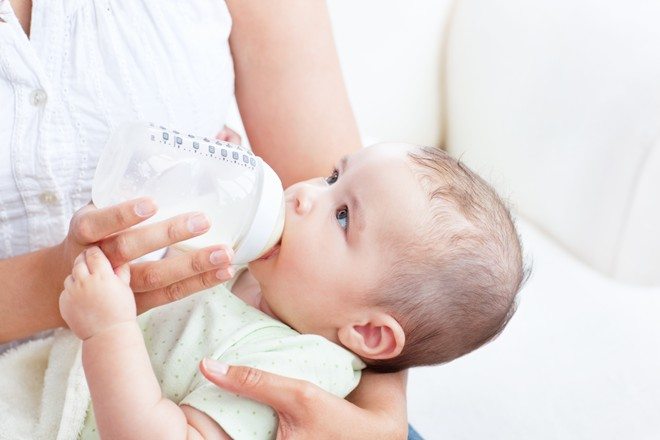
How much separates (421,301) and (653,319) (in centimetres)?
59

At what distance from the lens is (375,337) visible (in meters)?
1.00

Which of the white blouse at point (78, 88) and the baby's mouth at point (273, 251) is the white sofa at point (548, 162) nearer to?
the baby's mouth at point (273, 251)

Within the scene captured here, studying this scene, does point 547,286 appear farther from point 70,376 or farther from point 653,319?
point 70,376

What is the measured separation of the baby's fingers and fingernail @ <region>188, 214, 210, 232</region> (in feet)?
0.31

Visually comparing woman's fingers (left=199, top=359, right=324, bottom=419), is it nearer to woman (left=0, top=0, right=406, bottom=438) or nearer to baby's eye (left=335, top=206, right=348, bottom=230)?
woman (left=0, top=0, right=406, bottom=438)

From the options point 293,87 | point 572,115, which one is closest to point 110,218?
point 293,87

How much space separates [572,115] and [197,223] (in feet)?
3.37

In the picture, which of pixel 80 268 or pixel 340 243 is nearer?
pixel 80 268

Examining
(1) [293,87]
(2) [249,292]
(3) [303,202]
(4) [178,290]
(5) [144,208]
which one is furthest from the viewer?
(1) [293,87]

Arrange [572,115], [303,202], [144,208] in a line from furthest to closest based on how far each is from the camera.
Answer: [572,115]
[303,202]
[144,208]

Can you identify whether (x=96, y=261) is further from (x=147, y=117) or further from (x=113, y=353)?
(x=147, y=117)

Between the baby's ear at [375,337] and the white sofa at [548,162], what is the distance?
0.29 metres

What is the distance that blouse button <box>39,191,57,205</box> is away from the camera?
108 centimetres

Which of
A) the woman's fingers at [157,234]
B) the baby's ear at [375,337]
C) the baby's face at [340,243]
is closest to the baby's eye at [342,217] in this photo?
the baby's face at [340,243]
